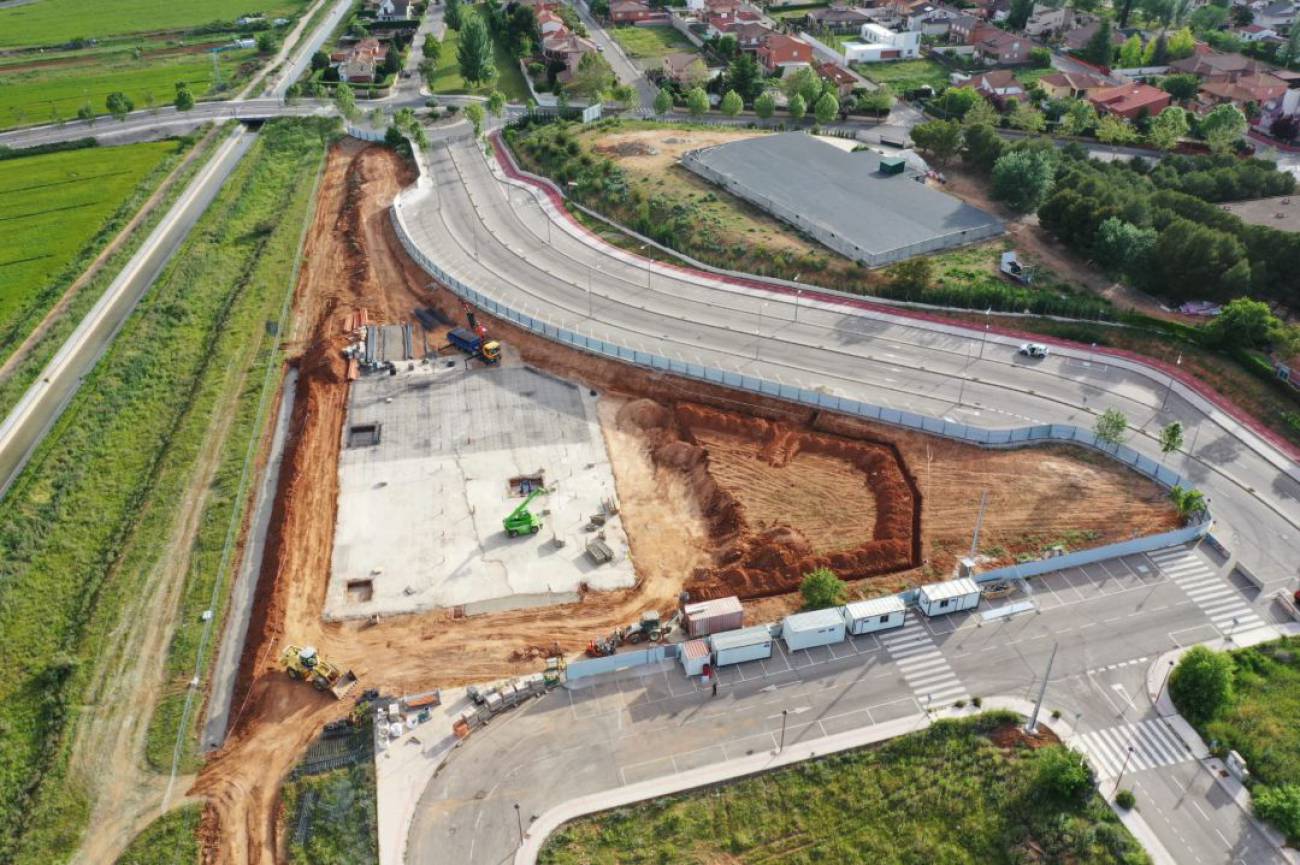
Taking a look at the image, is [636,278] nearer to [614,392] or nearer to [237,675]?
[614,392]

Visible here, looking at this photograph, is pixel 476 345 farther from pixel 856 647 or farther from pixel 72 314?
pixel 856 647

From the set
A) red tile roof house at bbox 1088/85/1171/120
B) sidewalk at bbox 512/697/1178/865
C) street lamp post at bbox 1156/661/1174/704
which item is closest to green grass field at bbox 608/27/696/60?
red tile roof house at bbox 1088/85/1171/120

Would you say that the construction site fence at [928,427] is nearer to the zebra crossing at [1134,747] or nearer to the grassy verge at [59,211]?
the zebra crossing at [1134,747]

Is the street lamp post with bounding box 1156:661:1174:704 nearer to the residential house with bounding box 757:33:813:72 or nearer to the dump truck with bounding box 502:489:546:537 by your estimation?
the dump truck with bounding box 502:489:546:537

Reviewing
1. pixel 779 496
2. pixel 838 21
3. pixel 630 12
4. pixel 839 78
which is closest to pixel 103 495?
pixel 779 496

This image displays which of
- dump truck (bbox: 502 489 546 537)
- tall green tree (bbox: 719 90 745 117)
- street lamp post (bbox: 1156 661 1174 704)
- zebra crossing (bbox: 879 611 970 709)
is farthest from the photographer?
tall green tree (bbox: 719 90 745 117)

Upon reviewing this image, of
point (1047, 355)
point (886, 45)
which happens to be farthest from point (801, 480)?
point (886, 45)
